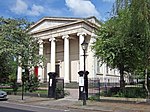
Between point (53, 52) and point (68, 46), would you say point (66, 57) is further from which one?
point (53, 52)

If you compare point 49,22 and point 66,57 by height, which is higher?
point 49,22

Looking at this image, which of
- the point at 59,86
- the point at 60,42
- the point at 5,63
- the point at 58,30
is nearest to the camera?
the point at 59,86

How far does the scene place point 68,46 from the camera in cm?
4625

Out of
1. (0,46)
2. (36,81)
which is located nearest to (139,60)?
(36,81)

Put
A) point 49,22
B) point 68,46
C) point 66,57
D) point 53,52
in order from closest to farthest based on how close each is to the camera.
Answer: point 66,57, point 68,46, point 53,52, point 49,22

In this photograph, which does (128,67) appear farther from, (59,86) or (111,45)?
(59,86)

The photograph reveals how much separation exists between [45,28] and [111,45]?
27152 millimetres

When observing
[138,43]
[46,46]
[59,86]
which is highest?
[46,46]

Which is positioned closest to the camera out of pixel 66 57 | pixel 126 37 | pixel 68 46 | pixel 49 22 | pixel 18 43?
Answer: pixel 126 37

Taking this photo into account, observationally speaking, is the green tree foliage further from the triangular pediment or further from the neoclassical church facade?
the triangular pediment

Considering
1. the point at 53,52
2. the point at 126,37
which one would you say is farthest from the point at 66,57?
the point at 126,37

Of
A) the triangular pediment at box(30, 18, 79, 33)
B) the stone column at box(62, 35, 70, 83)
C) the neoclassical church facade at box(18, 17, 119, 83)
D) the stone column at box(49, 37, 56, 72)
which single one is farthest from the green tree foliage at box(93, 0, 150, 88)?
the stone column at box(49, 37, 56, 72)

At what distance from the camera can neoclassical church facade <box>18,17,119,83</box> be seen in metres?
44.4

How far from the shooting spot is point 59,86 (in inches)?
1034
